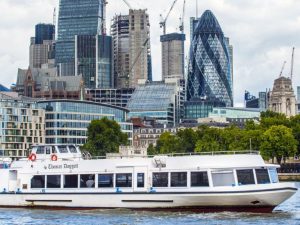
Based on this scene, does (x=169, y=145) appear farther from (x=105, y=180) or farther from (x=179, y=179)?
(x=179, y=179)

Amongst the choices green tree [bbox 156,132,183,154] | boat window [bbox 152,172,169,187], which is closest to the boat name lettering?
boat window [bbox 152,172,169,187]

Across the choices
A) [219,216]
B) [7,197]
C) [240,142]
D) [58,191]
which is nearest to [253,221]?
[219,216]

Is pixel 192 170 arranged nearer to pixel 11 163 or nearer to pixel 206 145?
pixel 11 163

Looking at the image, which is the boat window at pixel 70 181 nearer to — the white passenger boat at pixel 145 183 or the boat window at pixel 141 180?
the white passenger boat at pixel 145 183

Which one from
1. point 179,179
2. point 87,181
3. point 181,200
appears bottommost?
point 181,200

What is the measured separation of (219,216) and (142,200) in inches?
264

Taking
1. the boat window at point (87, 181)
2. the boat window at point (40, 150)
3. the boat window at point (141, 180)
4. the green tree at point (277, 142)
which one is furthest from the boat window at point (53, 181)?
the green tree at point (277, 142)

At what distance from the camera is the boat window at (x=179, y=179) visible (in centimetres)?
6475

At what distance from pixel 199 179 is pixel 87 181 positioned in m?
9.30

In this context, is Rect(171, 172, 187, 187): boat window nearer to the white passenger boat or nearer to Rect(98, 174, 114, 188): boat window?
the white passenger boat

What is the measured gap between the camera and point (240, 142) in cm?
15975

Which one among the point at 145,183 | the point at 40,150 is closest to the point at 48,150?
the point at 40,150

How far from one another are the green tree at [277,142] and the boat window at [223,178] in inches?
3665

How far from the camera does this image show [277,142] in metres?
157
